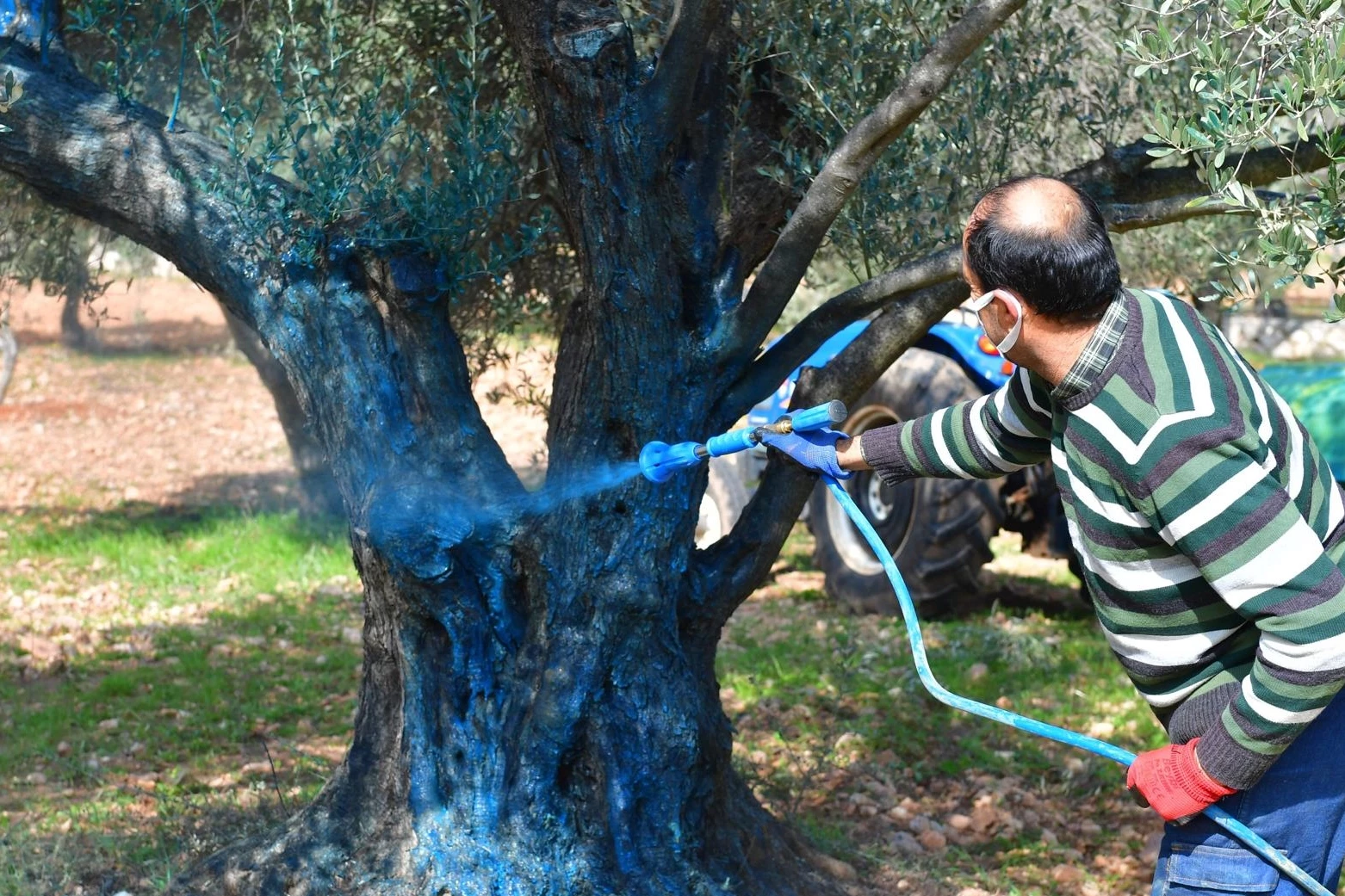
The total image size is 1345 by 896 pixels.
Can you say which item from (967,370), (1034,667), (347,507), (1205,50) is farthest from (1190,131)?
(967,370)

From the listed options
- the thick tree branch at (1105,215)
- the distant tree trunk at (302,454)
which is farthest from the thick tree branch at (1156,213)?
the distant tree trunk at (302,454)

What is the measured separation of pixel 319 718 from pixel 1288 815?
443cm

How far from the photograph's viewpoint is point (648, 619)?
3.54 metres

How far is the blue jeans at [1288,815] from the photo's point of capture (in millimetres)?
2479

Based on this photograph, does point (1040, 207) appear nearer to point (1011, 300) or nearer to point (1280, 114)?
point (1011, 300)

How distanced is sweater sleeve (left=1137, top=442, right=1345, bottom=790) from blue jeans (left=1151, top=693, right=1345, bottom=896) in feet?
0.77

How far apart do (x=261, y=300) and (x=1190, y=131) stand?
2.37 metres

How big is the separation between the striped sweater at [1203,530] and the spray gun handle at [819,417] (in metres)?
0.57

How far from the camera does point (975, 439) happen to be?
293 centimetres

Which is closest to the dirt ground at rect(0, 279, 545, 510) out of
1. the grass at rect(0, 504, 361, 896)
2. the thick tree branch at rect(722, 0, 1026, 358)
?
the grass at rect(0, 504, 361, 896)

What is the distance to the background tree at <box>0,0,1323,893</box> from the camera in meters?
3.47

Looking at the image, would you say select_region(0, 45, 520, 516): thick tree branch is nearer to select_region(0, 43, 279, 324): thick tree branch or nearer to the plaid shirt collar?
select_region(0, 43, 279, 324): thick tree branch

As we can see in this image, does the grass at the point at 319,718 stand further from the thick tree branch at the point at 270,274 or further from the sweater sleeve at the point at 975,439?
the sweater sleeve at the point at 975,439

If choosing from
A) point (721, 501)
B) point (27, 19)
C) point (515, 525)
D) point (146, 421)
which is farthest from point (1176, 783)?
point (146, 421)
